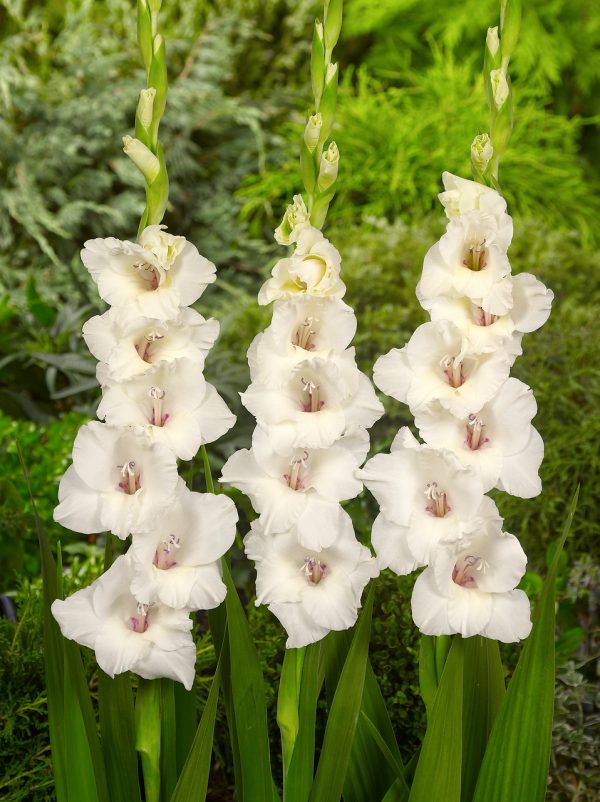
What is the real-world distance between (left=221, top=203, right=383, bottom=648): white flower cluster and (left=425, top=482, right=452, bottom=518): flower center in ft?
0.25

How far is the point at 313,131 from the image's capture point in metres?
0.99

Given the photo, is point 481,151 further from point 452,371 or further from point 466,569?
point 466,569

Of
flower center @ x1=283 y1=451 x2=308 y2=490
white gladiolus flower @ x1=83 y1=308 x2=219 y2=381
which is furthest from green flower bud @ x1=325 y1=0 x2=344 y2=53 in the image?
flower center @ x1=283 y1=451 x2=308 y2=490

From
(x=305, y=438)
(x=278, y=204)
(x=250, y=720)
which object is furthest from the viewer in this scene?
(x=278, y=204)

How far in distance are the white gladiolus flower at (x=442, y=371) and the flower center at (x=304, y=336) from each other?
0.25 ft

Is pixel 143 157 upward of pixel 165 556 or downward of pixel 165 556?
upward

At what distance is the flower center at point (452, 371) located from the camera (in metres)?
1.01

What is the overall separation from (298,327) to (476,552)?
30 centimetres

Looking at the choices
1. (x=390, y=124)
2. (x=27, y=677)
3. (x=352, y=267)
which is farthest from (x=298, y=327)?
(x=390, y=124)

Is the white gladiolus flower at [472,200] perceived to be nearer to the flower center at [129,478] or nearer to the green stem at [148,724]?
the flower center at [129,478]

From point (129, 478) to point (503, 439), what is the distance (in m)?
0.39

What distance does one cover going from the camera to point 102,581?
1.01m

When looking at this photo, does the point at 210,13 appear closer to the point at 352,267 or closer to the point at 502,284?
the point at 352,267

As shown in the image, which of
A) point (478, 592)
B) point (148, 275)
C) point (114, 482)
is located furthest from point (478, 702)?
point (148, 275)
